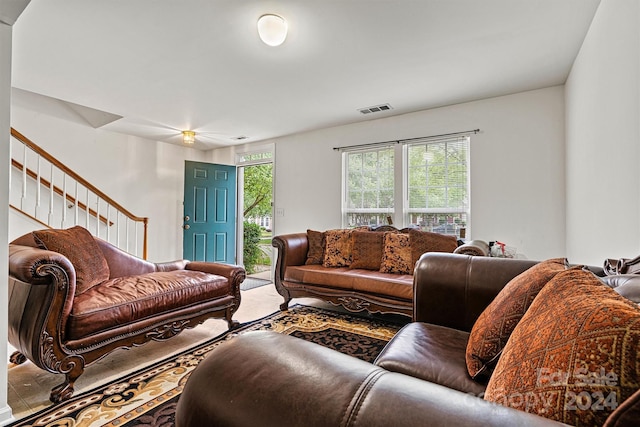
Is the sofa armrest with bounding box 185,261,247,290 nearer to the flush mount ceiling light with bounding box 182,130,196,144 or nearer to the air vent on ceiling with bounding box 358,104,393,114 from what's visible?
the air vent on ceiling with bounding box 358,104,393,114

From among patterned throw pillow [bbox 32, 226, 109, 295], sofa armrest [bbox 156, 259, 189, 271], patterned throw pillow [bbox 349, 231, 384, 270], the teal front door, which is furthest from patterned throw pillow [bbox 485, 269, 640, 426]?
the teal front door

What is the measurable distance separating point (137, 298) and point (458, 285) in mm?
2024

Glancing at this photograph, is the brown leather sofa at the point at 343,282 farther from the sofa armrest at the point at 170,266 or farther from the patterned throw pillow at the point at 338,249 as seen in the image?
the sofa armrest at the point at 170,266

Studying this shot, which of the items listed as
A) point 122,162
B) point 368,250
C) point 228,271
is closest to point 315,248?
point 368,250

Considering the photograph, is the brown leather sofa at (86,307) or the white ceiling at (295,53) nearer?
the brown leather sofa at (86,307)

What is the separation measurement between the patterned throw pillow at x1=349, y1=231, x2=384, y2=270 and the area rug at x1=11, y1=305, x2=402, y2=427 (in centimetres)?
61

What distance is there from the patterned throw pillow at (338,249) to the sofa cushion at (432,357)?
191cm

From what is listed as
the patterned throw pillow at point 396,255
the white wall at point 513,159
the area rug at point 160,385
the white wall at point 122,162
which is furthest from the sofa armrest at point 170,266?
the white wall at point 513,159

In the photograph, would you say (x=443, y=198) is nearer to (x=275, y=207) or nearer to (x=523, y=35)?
(x=523, y=35)

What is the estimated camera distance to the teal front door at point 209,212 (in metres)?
5.11

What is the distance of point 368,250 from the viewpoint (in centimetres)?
338

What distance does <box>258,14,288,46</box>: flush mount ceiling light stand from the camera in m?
2.02

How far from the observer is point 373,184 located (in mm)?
4242

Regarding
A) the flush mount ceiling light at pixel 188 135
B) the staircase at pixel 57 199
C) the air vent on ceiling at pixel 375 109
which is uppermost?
the air vent on ceiling at pixel 375 109
